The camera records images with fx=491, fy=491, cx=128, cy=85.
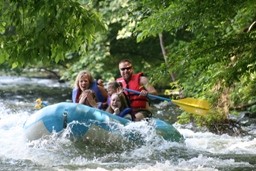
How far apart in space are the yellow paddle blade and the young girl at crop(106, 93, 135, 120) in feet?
3.24

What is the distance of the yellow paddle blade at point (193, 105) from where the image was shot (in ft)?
25.8

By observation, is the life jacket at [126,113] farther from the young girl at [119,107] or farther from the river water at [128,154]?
the river water at [128,154]

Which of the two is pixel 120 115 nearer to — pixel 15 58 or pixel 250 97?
pixel 250 97

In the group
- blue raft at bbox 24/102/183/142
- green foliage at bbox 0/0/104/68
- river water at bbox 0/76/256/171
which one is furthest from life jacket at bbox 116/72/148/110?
green foliage at bbox 0/0/104/68

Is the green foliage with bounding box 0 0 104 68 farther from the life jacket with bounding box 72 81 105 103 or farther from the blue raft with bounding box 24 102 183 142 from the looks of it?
the life jacket with bounding box 72 81 105 103

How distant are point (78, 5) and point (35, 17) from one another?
286 millimetres

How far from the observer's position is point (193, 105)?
7848 millimetres

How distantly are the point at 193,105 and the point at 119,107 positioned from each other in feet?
4.49

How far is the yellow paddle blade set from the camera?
25.8ft

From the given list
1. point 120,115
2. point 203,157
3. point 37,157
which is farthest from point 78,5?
point 120,115

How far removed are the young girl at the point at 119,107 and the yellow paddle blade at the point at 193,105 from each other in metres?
0.99

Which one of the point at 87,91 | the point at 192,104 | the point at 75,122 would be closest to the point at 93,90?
the point at 87,91

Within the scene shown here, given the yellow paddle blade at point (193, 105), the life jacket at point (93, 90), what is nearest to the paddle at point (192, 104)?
the yellow paddle blade at point (193, 105)

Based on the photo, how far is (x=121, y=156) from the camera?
20.1ft
